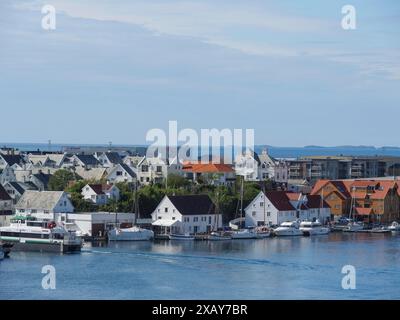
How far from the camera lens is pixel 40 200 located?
14.7 m

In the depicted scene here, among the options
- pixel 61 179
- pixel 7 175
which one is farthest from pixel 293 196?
pixel 7 175

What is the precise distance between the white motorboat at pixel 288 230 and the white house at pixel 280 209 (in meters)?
0.29

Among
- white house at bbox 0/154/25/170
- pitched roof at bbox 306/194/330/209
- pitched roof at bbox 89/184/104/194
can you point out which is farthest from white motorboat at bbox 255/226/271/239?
white house at bbox 0/154/25/170

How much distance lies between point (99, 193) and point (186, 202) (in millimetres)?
1444

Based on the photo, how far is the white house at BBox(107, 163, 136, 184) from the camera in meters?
18.3

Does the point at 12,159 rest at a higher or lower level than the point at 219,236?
higher

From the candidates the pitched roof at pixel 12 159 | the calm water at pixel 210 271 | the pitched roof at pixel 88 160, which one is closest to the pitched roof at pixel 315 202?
the calm water at pixel 210 271

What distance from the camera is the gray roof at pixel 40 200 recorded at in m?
14.6

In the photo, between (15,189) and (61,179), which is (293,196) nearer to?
(61,179)
